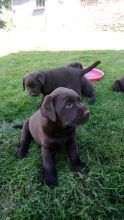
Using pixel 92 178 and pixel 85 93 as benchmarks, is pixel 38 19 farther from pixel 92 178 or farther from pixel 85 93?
pixel 92 178

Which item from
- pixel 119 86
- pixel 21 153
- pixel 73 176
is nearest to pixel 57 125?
pixel 73 176

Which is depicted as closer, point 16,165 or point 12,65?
point 16,165

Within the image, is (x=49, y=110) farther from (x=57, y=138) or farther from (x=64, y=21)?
(x=64, y=21)

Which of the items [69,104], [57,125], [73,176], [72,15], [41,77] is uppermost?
[72,15]

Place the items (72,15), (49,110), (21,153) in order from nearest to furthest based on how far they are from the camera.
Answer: (49,110) < (21,153) < (72,15)

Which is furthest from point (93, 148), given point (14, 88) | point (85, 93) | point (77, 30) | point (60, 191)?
point (77, 30)

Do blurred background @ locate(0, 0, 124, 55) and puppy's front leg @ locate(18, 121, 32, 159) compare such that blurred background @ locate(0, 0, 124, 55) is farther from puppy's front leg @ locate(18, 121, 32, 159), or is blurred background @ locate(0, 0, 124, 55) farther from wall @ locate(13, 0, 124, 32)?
puppy's front leg @ locate(18, 121, 32, 159)

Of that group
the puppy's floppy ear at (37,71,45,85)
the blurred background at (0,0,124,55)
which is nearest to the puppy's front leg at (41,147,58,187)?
the puppy's floppy ear at (37,71,45,85)
